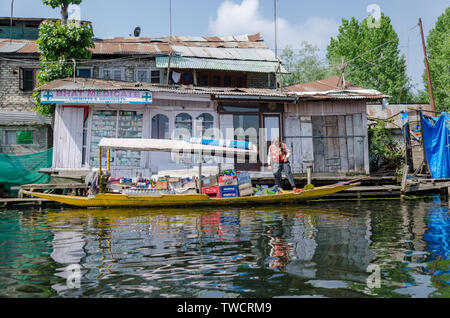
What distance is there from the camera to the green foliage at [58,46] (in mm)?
16375

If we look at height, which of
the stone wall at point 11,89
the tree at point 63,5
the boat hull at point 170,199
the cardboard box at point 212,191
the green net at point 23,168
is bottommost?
the boat hull at point 170,199

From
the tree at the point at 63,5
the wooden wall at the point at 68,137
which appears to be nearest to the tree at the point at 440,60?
the tree at the point at 63,5

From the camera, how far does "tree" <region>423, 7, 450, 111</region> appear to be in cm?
2747

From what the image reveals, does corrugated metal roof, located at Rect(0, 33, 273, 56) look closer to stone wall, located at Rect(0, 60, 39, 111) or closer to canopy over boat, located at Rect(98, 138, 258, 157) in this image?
stone wall, located at Rect(0, 60, 39, 111)

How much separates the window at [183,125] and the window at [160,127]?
0.45 meters

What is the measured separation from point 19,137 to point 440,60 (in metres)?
30.9

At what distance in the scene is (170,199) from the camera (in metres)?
11.3

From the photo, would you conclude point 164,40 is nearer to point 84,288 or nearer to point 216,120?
point 216,120

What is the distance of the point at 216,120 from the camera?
604 inches

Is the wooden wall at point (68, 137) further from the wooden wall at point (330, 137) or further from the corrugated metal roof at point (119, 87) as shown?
the wooden wall at point (330, 137)

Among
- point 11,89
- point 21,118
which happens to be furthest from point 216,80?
point 11,89

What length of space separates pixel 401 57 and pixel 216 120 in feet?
83.9

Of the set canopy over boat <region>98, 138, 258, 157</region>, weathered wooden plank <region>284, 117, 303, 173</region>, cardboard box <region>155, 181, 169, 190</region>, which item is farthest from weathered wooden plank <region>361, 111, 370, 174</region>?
cardboard box <region>155, 181, 169, 190</region>

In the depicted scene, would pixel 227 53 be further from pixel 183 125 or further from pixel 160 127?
pixel 160 127
